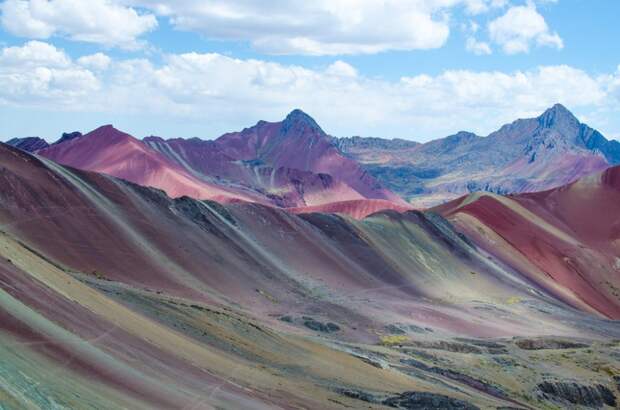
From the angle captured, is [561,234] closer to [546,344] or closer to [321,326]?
[546,344]

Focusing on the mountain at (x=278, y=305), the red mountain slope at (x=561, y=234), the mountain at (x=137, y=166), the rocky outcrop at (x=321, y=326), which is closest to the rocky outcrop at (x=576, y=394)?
the mountain at (x=278, y=305)

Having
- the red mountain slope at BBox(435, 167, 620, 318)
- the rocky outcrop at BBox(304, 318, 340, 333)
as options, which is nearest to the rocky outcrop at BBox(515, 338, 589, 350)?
the rocky outcrop at BBox(304, 318, 340, 333)

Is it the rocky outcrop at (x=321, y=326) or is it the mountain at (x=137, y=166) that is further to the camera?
the mountain at (x=137, y=166)

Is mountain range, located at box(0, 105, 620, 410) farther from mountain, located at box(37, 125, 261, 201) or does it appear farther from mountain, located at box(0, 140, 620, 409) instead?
mountain, located at box(37, 125, 261, 201)

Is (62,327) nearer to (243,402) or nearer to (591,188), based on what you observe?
(243,402)

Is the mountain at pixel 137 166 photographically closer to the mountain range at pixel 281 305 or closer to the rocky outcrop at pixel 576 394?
the mountain range at pixel 281 305

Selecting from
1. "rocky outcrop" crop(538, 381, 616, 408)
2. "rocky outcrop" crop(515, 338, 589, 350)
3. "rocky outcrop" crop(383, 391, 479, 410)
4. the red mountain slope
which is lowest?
"rocky outcrop" crop(538, 381, 616, 408)

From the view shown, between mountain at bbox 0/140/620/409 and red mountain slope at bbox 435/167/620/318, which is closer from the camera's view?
mountain at bbox 0/140/620/409

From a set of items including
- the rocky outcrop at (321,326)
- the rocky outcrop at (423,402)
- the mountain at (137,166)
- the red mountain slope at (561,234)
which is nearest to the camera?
the rocky outcrop at (423,402)

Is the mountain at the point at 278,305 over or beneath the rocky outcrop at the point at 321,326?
over
